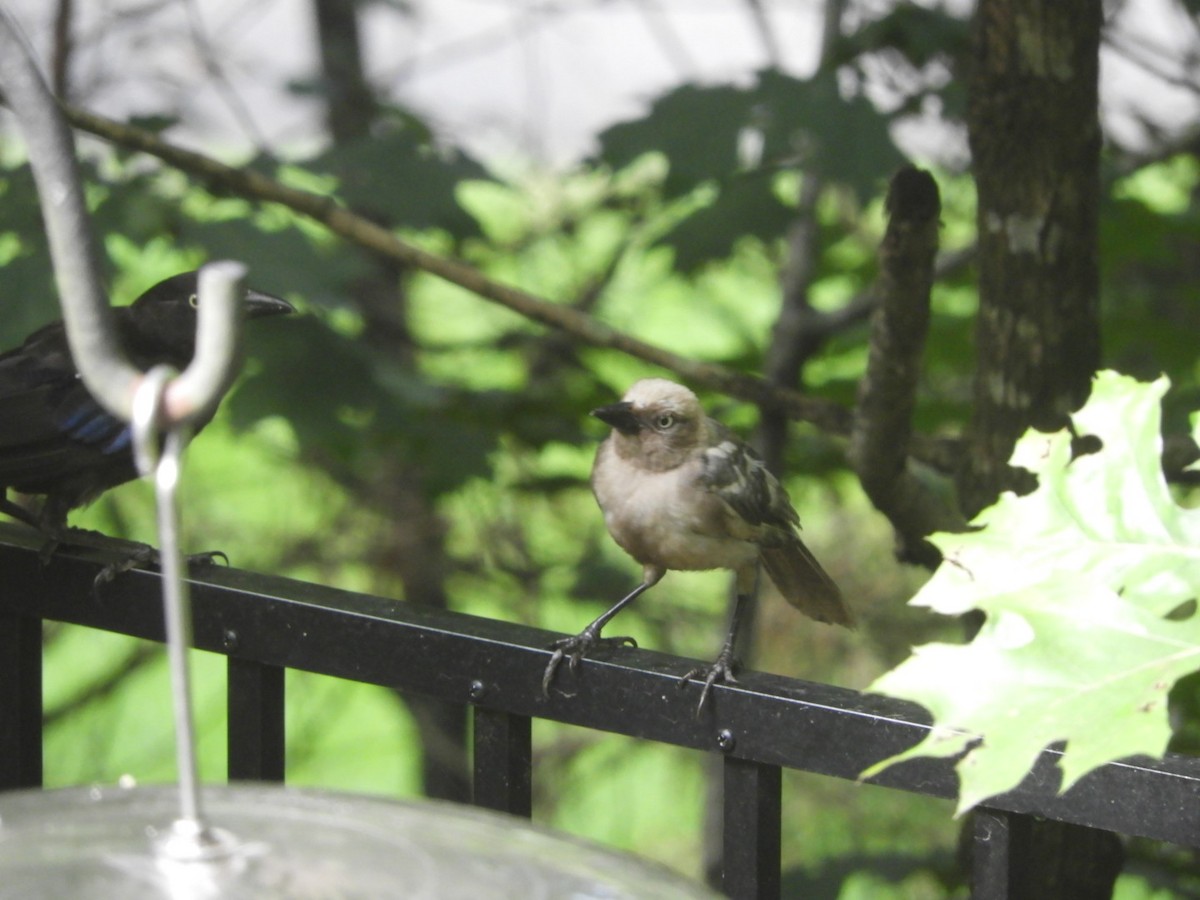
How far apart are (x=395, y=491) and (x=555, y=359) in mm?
1038

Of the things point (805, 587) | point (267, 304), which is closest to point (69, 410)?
point (267, 304)

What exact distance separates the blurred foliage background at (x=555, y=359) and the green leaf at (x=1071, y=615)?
1.44 m

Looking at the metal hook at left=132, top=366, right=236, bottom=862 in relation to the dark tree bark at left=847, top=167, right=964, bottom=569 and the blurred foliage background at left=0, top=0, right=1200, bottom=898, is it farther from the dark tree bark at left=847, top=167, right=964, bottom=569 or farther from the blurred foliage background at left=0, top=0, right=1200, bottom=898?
the blurred foliage background at left=0, top=0, right=1200, bottom=898

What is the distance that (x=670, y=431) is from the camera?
1.86 meters

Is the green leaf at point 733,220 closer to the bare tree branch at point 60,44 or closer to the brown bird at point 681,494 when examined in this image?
the brown bird at point 681,494

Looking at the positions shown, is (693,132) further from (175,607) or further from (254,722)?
(175,607)

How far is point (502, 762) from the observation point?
129 cm

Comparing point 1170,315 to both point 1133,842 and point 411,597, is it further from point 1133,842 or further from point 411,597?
point 411,597

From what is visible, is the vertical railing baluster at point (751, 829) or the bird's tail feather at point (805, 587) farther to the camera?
the bird's tail feather at point (805, 587)

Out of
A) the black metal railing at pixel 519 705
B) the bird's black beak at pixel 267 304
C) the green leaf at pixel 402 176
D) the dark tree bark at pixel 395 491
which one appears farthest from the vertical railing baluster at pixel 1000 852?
the dark tree bark at pixel 395 491

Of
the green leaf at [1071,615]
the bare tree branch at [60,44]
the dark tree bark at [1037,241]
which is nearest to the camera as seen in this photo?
the green leaf at [1071,615]

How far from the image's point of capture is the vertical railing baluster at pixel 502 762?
1.28 m

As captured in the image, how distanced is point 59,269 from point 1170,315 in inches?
109

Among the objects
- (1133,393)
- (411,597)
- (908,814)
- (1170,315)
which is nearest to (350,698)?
(411,597)
